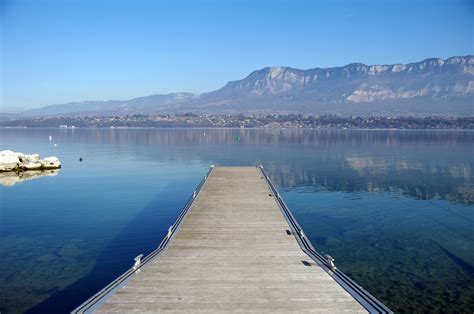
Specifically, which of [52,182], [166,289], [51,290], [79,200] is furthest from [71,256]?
[52,182]

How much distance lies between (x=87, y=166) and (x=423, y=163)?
5155 centimetres

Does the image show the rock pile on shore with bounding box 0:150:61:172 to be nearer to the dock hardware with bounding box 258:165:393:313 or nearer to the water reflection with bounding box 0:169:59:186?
the water reflection with bounding box 0:169:59:186

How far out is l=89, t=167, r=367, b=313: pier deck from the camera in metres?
10.9

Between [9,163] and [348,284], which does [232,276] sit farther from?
[9,163]

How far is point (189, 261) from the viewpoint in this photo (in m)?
14.4

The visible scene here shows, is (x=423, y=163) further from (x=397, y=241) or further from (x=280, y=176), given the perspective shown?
(x=397, y=241)

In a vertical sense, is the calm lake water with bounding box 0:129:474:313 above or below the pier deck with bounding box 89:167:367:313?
below

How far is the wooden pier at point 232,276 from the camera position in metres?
10.9

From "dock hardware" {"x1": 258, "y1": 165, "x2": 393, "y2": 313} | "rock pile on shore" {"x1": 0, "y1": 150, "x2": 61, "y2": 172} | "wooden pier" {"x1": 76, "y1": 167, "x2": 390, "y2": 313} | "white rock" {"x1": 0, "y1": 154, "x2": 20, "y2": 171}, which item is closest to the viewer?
"dock hardware" {"x1": 258, "y1": 165, "x2": 393, "y2": 313}

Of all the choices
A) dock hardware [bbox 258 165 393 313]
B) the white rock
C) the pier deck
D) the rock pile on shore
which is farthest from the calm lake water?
the white rock

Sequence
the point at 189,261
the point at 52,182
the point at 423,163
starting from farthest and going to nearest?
1. the point at 423,163
2. the point at 52,182
3. the point at 189,261

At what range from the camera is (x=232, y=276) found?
12953mm

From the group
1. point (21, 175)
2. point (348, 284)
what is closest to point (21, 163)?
point (21, 175)

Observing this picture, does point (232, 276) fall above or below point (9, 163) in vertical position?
above
